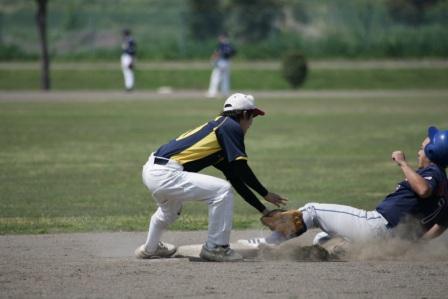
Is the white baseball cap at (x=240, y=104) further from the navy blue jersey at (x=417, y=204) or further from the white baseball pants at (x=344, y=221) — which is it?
the navy blue jersey at (x=417, y=204)

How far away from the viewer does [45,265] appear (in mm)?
9305

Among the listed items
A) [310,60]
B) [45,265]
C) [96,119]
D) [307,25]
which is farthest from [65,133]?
[307,25]

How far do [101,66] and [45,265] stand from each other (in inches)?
1631

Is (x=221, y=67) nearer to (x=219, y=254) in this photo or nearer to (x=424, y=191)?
(x=219, y=254)

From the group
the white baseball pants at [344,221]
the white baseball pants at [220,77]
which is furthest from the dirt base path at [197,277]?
the white baseball pants at [220,77]

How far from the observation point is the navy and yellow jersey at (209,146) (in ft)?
29.7

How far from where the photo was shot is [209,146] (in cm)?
916

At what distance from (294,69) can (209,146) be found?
34.1 meters

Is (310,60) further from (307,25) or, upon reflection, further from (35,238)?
(35,238)

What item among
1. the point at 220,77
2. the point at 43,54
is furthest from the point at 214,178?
the point at 43,54

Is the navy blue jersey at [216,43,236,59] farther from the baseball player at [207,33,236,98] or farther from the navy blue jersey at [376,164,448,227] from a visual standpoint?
the navy blue jersey at [376,164,448,227]

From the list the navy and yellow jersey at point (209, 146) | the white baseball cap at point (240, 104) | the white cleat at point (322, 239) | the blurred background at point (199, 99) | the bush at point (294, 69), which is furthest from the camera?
the bush at point (294, 69)

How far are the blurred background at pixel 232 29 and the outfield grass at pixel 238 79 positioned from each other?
790 centimetres

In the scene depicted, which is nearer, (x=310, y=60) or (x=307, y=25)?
(x=310, y=60)
